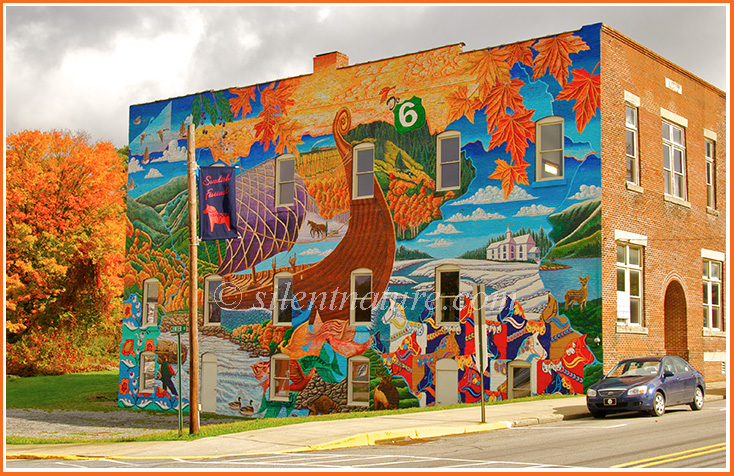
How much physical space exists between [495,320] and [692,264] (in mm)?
8777

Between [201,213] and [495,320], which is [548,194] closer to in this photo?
[495,320]

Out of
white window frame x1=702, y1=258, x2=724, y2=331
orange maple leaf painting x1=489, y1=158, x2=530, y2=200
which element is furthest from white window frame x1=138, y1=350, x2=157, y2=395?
white window frame x1=702, y1=258, x2=724, y2=331

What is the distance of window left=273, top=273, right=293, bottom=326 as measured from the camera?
3155 cm

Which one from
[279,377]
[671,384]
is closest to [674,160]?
[671,384]

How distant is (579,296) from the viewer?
25109 millimetres

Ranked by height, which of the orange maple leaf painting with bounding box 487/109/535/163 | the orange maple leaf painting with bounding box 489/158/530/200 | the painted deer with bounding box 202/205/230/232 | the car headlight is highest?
the orange maple leaf painting with bounding box 487/109/535/163

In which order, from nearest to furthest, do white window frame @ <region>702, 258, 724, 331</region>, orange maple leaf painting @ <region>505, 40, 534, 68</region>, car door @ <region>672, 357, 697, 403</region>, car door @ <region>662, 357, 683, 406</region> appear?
car door @ <region>662, 357, 683, 406</region> < car door @ <region>672, 357, 697, 403</region> < orange maple leaf painting @ <region>505, 40, 534, 68</region> < white window frame @ <region>702, 258, 724, 331</region>

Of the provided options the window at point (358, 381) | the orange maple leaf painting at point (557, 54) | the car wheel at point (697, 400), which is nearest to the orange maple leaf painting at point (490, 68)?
the orange maple leaf painting at point (557, 54)

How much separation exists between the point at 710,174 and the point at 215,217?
2025cm

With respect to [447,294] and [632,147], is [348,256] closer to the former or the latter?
[447,294]

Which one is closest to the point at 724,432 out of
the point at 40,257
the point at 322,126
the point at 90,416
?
the point at 322,126

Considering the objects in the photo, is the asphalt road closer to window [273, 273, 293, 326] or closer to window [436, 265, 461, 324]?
window [436, 265, 461, 324]

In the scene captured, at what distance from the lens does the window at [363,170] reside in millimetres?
30109

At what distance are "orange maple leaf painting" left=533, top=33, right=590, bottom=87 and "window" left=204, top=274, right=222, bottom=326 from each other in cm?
1562
